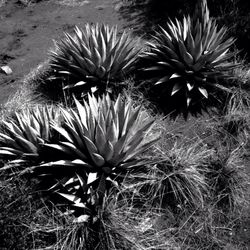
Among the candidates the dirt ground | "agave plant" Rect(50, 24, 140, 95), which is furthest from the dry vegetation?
the dirt ground

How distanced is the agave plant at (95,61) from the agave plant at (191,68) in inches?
15.3

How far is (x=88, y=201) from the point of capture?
3.57 m

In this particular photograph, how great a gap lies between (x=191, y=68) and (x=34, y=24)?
452 centimetres

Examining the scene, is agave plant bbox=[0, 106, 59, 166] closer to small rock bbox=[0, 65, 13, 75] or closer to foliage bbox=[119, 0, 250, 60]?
small rock bbox=[0, 65, 13, 75]

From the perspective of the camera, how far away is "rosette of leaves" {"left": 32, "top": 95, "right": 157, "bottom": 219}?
3.59 meters

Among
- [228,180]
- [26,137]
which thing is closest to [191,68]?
[228,180]

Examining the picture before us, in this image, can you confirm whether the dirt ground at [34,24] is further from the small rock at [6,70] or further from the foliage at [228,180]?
the foliage at [228,180]

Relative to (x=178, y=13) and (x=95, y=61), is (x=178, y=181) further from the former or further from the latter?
(x=178, y=13)

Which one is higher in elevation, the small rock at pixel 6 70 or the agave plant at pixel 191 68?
the small rock at pixel 6 70

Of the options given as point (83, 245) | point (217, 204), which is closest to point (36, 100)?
point (83, 245)

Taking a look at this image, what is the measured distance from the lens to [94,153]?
3.54 metres

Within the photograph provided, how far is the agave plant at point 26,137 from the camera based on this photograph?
13.2 feet

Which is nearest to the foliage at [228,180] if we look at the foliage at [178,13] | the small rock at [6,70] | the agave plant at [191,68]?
the agave plant at [191,68]

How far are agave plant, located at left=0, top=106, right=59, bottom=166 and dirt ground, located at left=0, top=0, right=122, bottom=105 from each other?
1.66m
